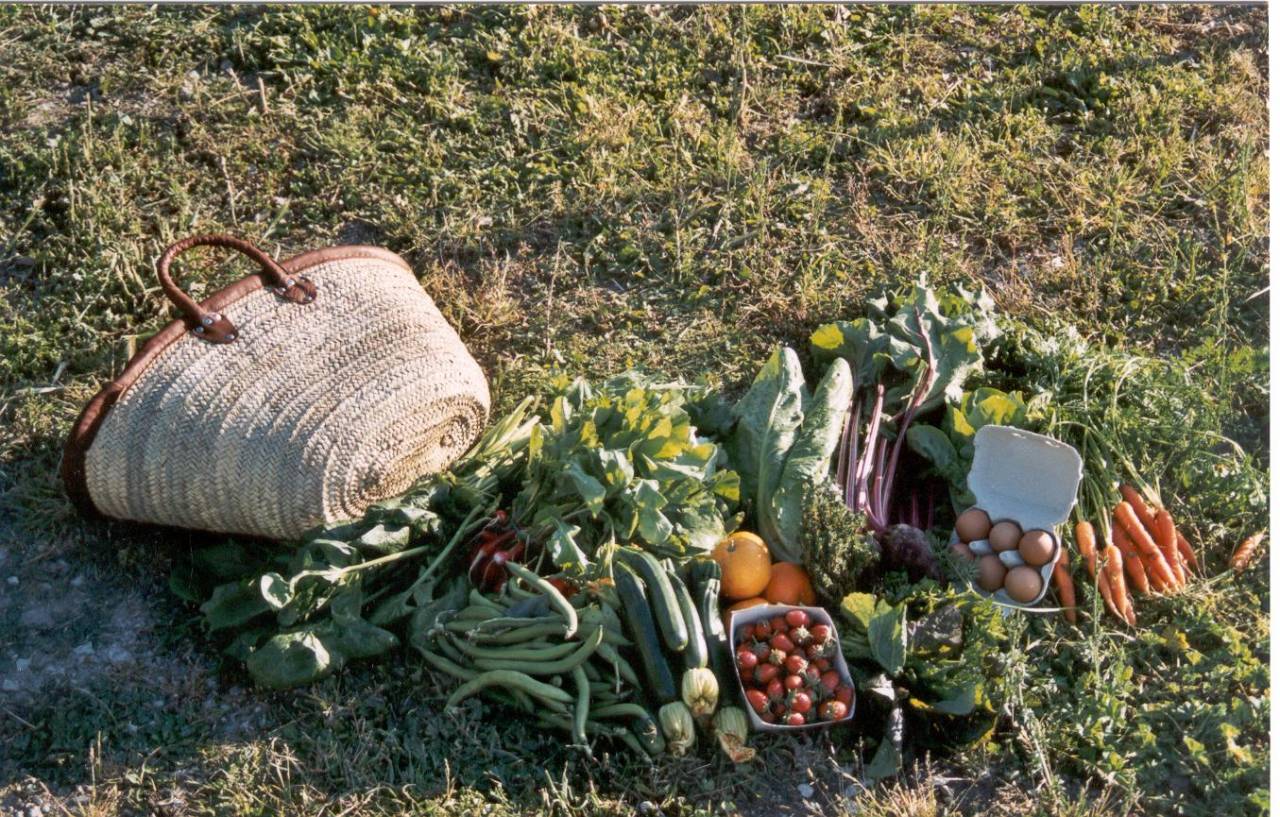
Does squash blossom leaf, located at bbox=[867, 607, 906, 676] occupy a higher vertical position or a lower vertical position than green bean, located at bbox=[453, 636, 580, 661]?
higher

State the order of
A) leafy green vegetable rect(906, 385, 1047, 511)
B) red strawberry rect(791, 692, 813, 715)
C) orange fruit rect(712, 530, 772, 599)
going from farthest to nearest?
leafy green vegetable rect(906, 385, 1047, 511), orange fruit rect(712, 530, 772, 599), red strawberry rect(791, 692, 813, 715)

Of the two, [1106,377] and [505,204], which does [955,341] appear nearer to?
[1106,377]

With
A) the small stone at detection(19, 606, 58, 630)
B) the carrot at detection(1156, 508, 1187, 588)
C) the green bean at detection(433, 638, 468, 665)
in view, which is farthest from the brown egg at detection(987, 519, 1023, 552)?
the small stone at detection(19, 606, 58, 630)

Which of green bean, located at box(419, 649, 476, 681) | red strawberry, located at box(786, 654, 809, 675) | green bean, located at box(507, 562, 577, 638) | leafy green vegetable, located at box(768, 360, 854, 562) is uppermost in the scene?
leafy green vegetable, located at box(768, 360, 854, 562)

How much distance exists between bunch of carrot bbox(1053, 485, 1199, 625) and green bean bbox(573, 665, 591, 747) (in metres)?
1.50

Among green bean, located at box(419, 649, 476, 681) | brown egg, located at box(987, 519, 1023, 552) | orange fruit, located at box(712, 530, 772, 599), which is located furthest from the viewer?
brown egg, located at box(987, 519, 1023, 552)

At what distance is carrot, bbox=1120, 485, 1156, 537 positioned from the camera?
474 cm

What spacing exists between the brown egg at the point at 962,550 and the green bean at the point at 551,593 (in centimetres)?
119

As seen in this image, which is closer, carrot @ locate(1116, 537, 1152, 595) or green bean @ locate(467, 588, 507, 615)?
green bean @ locate(467, 588, 507, 615)

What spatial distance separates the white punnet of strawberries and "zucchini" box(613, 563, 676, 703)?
0.20 metres

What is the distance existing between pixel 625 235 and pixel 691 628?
2069 mm

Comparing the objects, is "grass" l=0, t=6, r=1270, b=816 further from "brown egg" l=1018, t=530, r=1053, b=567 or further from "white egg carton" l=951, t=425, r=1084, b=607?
"white egg carton" l=951, t=425, r=1084, b=607

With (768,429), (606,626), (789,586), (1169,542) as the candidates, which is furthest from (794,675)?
(1169,542)

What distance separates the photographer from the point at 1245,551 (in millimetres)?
4707
